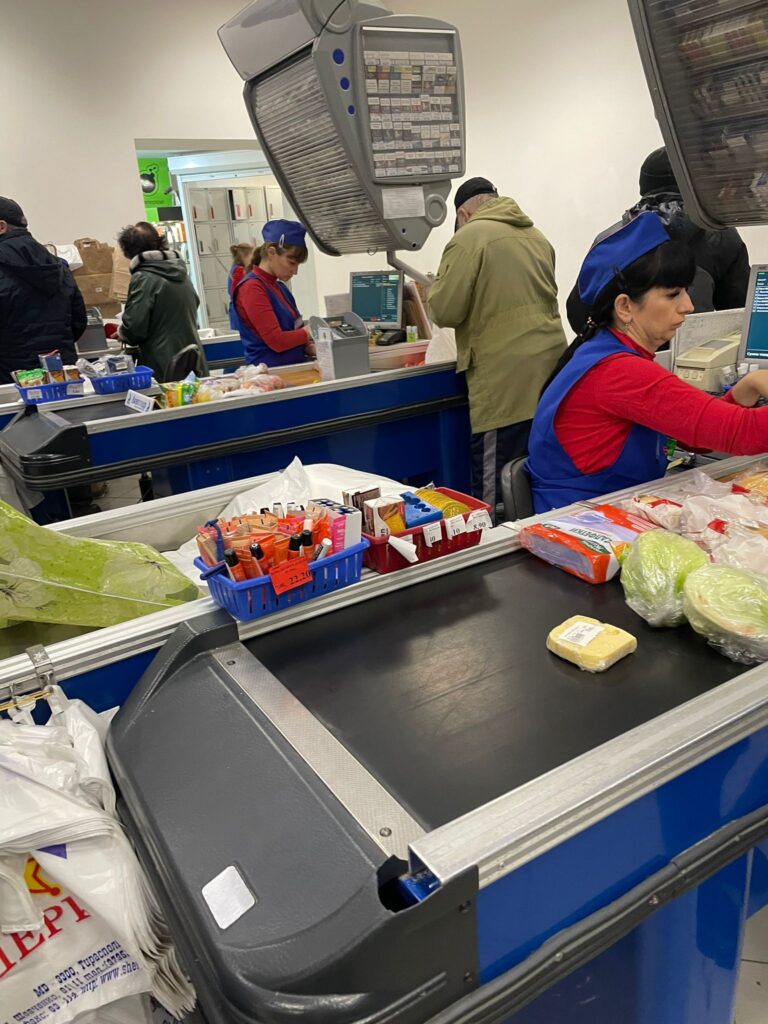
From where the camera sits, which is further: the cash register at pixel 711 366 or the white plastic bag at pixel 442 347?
the white plastic bag at pixel 442 347

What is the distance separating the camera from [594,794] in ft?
2.82

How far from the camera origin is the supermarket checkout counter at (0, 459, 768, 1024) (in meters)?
0.78

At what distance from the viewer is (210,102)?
734 cm

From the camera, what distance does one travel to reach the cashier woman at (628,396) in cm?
179

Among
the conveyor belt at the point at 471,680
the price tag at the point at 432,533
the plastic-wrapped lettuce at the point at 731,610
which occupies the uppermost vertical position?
the price tag at the point at 432,533

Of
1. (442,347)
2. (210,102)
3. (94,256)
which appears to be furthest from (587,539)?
(210,102)

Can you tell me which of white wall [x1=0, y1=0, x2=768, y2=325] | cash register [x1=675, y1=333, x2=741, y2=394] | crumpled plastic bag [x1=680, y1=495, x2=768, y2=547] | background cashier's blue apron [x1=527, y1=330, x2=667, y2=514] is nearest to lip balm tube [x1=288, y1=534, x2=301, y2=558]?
crumpled plastic bag [x1=680, y1=495, x2=768, y2=547]

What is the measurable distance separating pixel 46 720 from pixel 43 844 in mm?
340

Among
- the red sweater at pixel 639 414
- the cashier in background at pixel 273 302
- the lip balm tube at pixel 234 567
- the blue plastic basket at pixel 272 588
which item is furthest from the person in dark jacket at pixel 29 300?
the lip balm tube at pixel 234 567

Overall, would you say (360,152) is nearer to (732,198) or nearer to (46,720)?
(732,198)

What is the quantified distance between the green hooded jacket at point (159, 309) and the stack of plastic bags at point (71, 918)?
378 centimetres

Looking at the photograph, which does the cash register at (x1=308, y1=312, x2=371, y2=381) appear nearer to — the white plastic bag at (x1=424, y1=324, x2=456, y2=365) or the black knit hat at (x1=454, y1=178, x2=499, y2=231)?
the white plastic bag at (x1=424, y1=324, x2=456, y2=365)

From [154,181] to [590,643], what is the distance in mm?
10351

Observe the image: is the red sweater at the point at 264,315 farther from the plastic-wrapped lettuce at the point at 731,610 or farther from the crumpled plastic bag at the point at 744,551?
the plastic-wrapped lettuce at the point at 731,610
